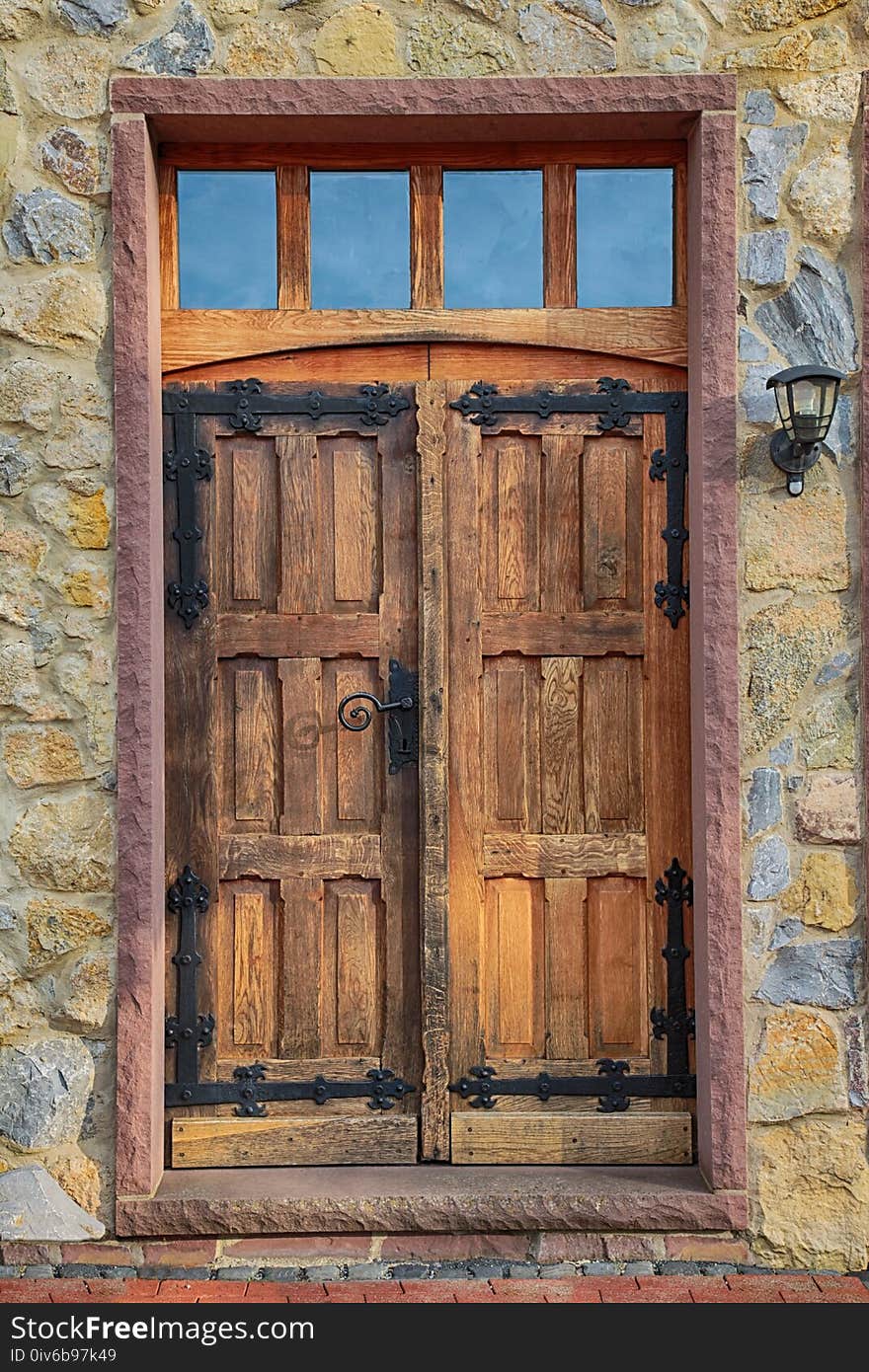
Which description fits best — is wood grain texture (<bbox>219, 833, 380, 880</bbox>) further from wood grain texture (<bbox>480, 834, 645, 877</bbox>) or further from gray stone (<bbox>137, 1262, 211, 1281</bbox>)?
gray stone (<bbox>137, 1262, 211, 1281</bbox>)

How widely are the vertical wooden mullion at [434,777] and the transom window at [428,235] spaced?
370mm

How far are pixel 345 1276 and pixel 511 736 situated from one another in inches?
60.2

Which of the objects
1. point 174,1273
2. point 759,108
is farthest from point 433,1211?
point 759,108

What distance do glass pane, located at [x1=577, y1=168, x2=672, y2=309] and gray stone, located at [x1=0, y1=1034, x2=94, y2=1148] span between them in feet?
8.38

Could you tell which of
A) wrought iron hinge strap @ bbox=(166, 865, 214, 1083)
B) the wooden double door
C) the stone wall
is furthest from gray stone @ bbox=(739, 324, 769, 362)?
wrought iron hinge strap @ bbox=(166, 865, 214, 1083)

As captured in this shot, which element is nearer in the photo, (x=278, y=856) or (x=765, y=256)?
(x=765, y=256)

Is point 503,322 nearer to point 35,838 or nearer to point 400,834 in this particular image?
point 400,834

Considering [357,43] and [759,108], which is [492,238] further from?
[759,108]

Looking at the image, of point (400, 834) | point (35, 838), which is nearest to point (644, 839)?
point (400, 834)

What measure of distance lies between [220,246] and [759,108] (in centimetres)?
154

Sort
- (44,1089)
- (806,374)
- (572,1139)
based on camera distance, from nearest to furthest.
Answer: (806,374) → (44,1089) → (572,1139)

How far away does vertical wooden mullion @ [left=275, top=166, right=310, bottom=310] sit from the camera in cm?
345

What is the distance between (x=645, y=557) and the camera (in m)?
3.46

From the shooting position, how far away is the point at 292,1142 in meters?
3.42
